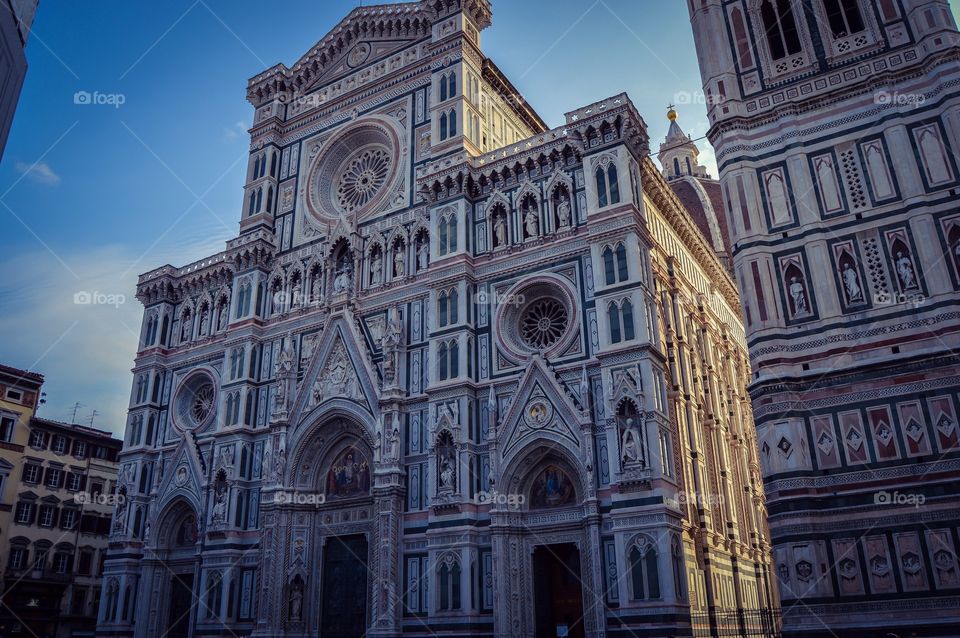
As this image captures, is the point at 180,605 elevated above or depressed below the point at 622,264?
below

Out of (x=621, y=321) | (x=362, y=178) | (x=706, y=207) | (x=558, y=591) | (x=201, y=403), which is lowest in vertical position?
(x=558, y=591)

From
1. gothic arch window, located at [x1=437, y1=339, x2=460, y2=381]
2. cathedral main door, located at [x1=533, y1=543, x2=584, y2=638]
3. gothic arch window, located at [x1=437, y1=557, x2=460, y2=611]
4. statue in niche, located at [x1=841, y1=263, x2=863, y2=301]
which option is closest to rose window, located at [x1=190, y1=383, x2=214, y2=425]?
gothic arch window, located at [x1=437, y1=339, x2=460, y2=381]

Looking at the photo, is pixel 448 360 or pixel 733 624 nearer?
pixel 733 624

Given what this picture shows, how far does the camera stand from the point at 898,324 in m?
18.1

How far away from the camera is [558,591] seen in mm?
22812

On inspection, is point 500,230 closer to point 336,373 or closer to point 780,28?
point 336,373

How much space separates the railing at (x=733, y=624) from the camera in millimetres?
21406

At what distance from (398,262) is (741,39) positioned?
1471 cm

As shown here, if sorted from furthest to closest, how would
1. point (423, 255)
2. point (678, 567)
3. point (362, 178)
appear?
point (362, 178), point (423, 255), point (678, 567)

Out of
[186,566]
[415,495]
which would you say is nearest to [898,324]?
[415,495]

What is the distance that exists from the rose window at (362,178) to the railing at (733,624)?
20.8 metres

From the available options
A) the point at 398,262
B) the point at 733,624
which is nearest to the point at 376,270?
the point at 398,262

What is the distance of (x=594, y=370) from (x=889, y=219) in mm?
9216

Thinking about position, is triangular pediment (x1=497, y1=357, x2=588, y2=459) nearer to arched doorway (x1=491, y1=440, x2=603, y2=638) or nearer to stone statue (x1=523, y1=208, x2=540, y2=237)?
arched doorway (x1=491, y1=440, x2=603, y2=638)
